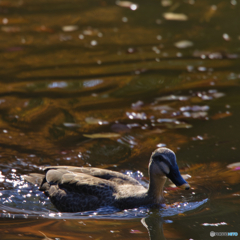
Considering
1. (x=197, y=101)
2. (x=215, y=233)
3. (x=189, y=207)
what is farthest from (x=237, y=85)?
(x=215, y=233)

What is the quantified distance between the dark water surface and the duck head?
42 cm

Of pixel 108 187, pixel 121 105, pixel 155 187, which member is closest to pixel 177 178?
pixel 155 187

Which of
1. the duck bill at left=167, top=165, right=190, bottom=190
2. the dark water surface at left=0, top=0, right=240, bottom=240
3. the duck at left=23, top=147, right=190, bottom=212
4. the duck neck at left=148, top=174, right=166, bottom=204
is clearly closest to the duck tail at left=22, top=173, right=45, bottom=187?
the dark water surface at left=0, top=0, right=240, bottom=240

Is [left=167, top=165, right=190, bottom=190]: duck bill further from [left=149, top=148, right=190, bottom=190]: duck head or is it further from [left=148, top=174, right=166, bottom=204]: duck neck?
[left=148, top=174, right=166, bottom=204]: duck neck

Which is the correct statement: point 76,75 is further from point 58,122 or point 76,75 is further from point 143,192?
point 143,192

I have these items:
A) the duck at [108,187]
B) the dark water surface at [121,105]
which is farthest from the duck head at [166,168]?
the dark water surface at [121,105]

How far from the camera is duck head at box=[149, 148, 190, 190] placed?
515 centimetres

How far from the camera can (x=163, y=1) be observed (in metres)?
14.7

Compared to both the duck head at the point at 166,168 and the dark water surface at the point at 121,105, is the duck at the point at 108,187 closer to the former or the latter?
the duck head at the point at 166,168

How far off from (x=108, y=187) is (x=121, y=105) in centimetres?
359

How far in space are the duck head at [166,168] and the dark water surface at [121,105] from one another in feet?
1.39

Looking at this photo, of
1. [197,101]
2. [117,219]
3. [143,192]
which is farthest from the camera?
[197,101]

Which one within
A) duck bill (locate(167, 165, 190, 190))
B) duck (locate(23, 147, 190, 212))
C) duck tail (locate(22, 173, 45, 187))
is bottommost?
duck tail (locate(22, 173, 45, 187))

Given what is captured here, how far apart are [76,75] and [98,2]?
5419 mm
